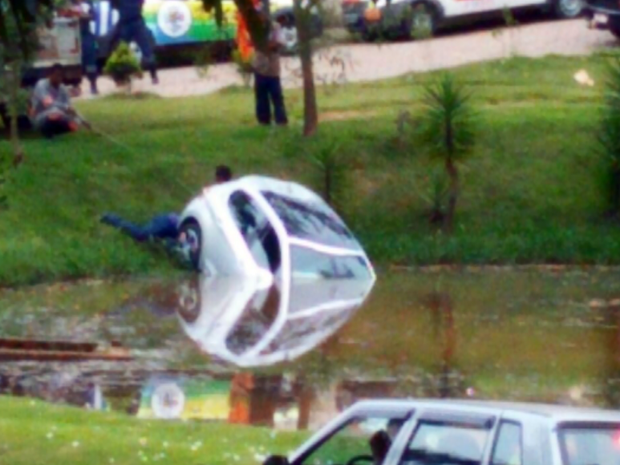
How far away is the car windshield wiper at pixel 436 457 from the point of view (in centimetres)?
669

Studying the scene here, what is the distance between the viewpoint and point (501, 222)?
22953 mm

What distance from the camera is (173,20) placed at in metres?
31.8

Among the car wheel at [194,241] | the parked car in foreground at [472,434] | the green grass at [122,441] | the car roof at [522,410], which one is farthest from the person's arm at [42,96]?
the car roof at [522,410]

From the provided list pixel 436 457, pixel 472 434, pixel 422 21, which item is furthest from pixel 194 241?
pixel 472 434

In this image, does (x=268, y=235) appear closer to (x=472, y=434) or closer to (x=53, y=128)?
(x=53, y=128)

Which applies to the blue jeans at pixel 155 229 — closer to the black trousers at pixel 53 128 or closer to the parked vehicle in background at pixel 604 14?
the black trousers at pixel 53 128

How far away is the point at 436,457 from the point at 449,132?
1589cm

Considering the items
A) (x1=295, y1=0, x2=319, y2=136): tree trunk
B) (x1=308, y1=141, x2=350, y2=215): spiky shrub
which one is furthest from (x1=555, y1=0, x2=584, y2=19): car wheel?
(x1=308, y1=141, x2=350, y2=215): spiky shrub

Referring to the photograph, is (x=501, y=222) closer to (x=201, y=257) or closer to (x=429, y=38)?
(x=201, y=257)

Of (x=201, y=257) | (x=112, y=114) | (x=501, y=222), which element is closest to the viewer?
(x=201, y=257)

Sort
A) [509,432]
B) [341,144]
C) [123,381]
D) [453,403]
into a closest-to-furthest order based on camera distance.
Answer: [509,432], [453,403], [123,381], [341,144]

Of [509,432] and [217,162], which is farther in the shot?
[217,162]

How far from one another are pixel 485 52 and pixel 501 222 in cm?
1052

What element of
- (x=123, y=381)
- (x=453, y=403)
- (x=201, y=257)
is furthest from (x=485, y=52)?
(x=453, y=403)
